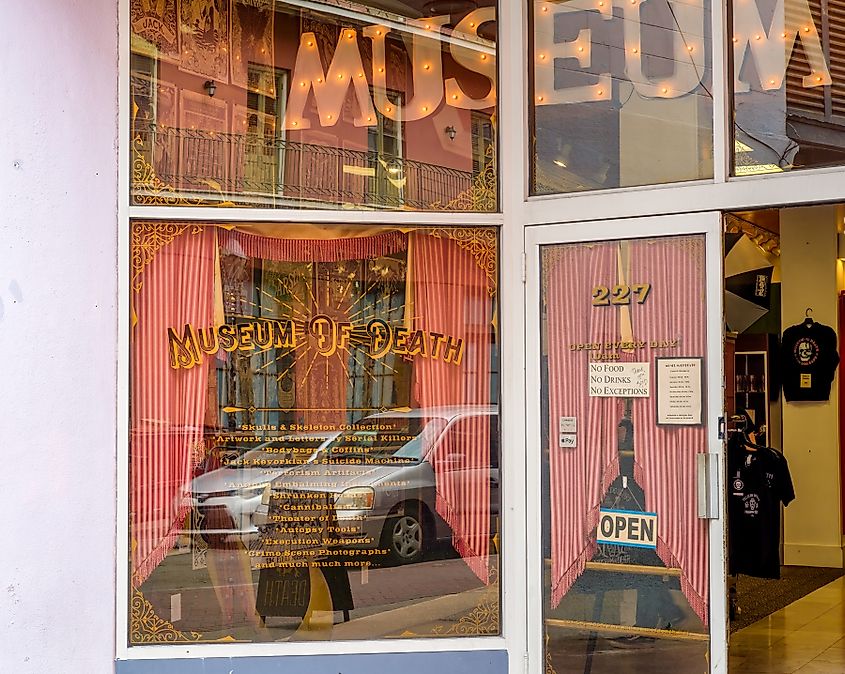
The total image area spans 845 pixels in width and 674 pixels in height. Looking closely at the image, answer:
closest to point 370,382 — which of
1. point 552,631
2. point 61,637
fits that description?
point 552,631

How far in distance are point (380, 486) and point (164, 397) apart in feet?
3.67

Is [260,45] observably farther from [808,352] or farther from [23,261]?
[808,352]

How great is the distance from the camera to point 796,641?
23.9 feet

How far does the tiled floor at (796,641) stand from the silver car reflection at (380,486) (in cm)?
257

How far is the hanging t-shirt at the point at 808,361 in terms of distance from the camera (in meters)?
10.2

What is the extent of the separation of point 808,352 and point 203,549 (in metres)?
7.04

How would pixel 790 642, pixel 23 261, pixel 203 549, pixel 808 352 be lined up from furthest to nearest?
pixel 808 352, pixel 790 642, pixel 203 549, pixel 23 261

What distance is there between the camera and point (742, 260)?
34.1ft

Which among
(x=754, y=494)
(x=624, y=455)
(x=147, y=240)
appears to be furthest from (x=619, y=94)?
(x=754, y=494)

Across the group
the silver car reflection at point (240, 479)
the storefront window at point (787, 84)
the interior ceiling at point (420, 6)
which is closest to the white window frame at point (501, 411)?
the interior ceiling at point (420, 6)

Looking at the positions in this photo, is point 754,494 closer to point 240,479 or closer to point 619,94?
point 619,94

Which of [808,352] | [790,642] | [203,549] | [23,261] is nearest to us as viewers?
[23,261]

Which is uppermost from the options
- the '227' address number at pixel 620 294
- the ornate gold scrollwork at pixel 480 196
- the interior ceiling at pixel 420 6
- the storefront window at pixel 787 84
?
the interior ceiling at pixel 420 6

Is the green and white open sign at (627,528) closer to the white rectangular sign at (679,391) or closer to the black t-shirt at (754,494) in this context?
the white rectangular sign at (679,391)
